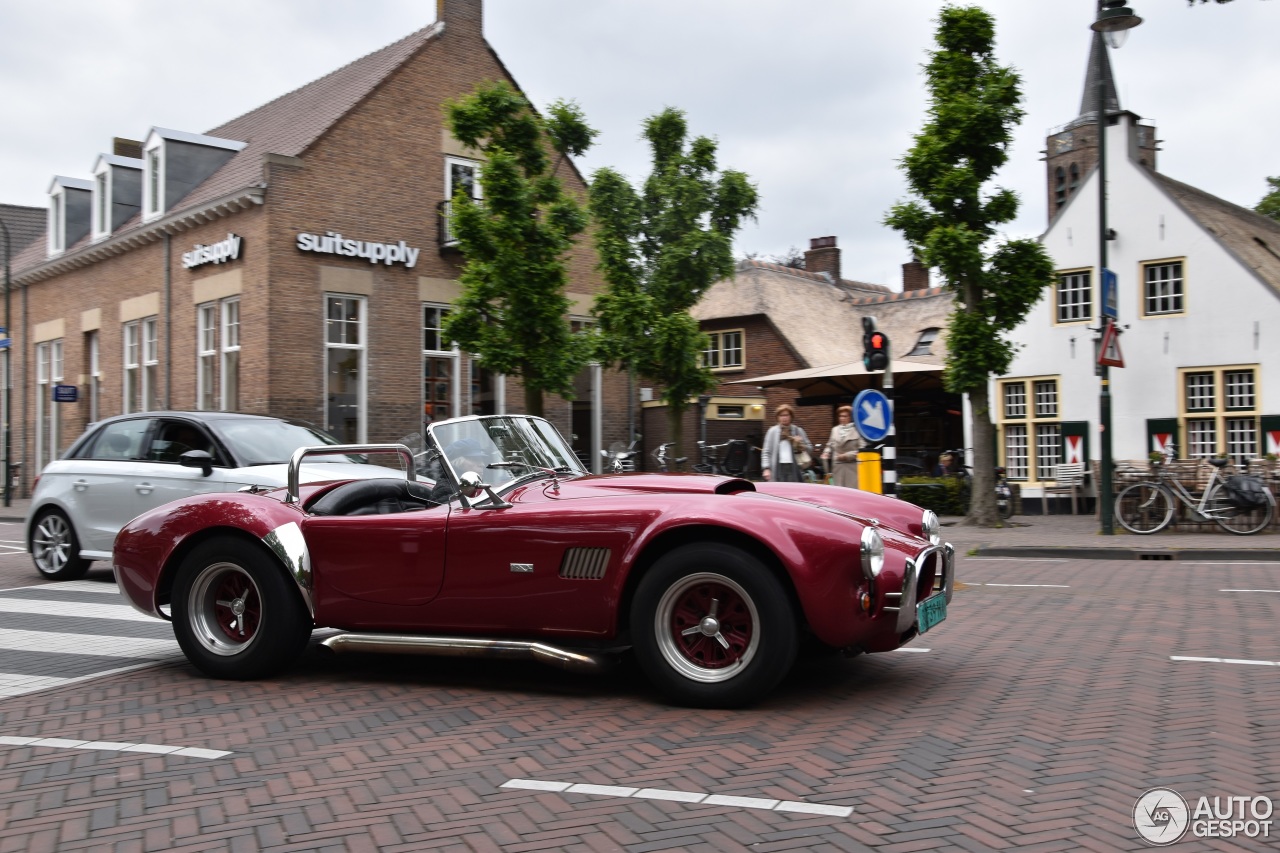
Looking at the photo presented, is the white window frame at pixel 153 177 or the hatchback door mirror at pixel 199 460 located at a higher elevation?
the white window frame at pixel 153 177

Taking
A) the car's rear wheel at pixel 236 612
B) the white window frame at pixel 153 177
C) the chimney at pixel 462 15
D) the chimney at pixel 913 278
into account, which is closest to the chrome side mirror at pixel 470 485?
the car's rear wheel at pixel 236 612

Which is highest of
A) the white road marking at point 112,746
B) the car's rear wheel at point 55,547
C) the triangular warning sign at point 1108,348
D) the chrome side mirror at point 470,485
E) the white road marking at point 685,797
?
the triangular warning sign at point 1108,348

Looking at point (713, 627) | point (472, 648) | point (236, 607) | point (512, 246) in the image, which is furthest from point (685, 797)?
point (512, 246)

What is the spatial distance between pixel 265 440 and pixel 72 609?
244 centimetres

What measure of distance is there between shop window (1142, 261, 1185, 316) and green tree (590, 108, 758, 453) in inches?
353

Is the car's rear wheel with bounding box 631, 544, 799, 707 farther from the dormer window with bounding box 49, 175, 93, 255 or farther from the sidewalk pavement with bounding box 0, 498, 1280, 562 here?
the dormer window with bounding box 49, 175, 93, 255

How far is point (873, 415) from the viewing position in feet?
37.3

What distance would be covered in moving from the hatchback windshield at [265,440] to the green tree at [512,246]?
7.36 metres

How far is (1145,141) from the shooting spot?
91.3 ft

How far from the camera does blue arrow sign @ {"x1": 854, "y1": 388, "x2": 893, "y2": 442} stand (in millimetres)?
11273

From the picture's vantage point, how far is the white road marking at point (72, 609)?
813 centimetres

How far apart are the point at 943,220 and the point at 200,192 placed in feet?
54.1

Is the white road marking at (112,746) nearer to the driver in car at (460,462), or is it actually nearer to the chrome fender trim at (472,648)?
the chrome fender trim at (472,648)

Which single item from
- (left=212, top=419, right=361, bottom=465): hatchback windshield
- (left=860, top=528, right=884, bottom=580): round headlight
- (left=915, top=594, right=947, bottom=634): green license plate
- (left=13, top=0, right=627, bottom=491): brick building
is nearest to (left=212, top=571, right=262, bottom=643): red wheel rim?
(left=860, top=528, right=884, bottom=580): round headlight
